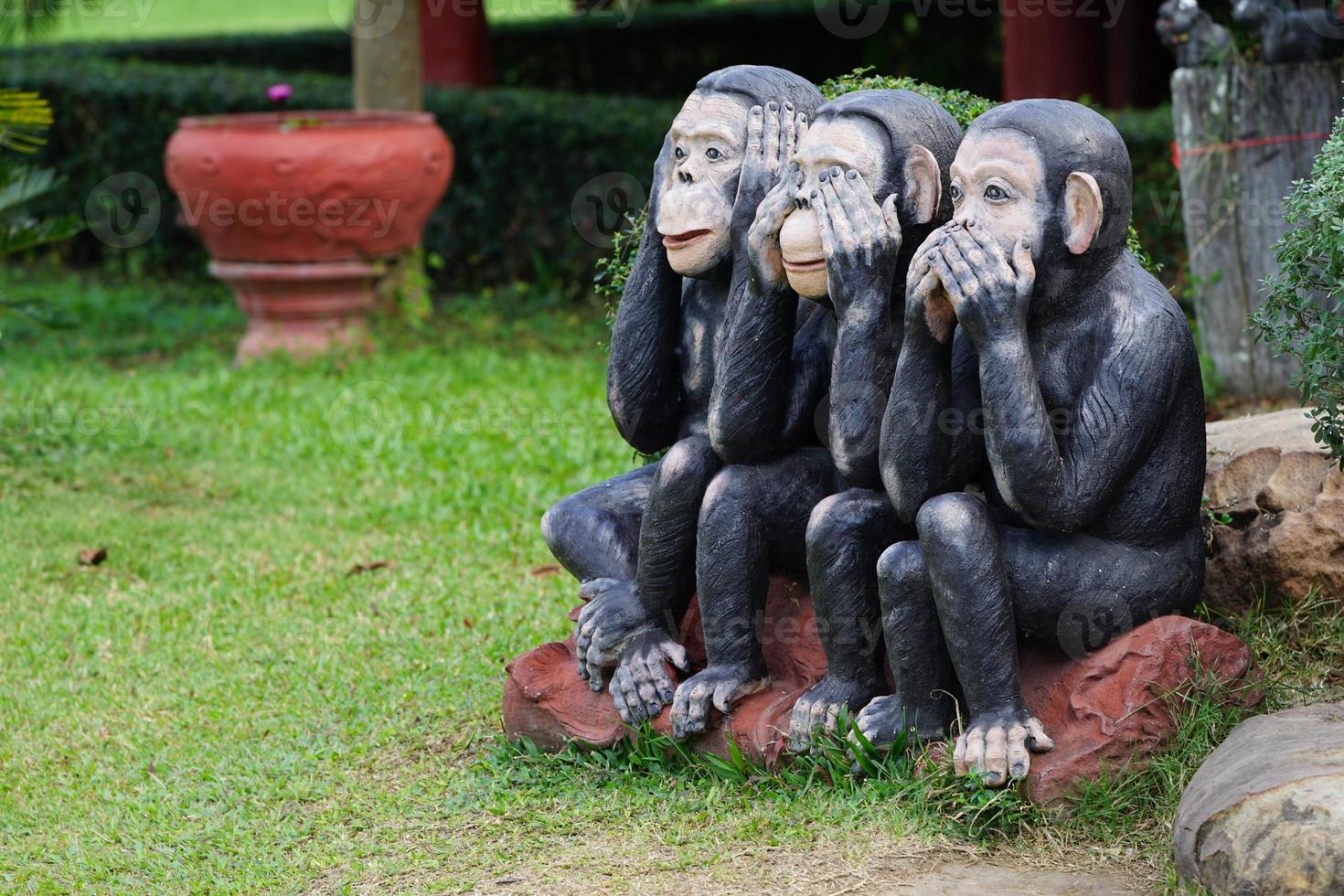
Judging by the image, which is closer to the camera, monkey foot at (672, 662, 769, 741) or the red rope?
monkey foot at (672, 662, 769, 741)

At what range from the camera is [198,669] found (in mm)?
5109

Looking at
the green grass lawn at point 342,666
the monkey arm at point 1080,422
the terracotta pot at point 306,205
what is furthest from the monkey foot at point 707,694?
the terracotta pot at point 306,205

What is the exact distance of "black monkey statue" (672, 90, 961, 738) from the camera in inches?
Answer: 144

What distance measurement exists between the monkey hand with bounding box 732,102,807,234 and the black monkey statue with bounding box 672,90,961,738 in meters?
0.15

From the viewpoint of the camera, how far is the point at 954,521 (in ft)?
11.4

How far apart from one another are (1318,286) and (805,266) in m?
1.15

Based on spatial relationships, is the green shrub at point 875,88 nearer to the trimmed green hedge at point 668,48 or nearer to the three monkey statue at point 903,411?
the three monkey statue at point 903,411

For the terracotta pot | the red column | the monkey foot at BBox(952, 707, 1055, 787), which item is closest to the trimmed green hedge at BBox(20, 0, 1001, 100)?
the red column

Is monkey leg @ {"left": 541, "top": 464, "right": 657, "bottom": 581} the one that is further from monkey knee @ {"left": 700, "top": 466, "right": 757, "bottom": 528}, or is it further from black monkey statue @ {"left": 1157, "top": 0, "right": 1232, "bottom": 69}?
black monkey statue @ {"left": 1157, "top": 0, "right": 1232, "bottom": 69}

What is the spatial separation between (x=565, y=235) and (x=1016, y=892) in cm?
756

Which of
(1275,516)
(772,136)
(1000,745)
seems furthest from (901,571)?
(1275,516)

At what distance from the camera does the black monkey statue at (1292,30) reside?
6.54 metres

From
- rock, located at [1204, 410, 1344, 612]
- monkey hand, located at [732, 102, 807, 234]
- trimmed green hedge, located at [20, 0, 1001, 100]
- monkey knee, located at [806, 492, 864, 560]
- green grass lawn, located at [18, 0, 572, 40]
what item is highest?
green grass lawn, located at [18, 0, 572, 40]

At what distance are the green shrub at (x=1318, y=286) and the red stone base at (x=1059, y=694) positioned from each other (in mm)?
579
